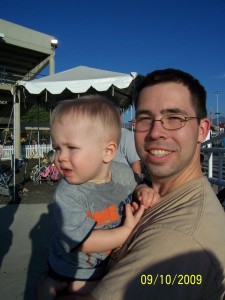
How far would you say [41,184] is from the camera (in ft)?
31.5

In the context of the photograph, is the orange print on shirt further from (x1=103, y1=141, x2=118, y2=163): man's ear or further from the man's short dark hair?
the man's short dark hair

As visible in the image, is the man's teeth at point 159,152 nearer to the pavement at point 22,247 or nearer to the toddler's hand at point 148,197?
the toddler's hand at point 148,197

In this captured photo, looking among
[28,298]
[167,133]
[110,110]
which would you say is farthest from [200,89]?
[28,298]

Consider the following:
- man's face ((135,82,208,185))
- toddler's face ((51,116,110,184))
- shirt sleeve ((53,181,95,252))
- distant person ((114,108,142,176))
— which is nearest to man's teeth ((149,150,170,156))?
man's face ((135,82,208,185))

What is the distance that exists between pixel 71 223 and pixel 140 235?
396 millimetres

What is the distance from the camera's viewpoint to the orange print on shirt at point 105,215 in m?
1.58

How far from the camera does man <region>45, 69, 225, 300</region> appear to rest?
1.03 metres

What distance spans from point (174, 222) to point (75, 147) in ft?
2.17

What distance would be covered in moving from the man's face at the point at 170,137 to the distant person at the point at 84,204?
0.18 m

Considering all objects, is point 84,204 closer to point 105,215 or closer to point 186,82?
point 105,215

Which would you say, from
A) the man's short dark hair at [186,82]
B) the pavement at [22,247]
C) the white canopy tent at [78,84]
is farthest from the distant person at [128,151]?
the white canopy tent at [78,84]

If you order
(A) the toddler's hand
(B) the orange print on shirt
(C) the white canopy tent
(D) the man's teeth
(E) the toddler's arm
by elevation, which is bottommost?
(E) the toddler's arm

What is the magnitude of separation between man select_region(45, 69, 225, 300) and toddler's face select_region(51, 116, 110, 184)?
0.35 metres

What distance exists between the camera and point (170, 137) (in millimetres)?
1663
